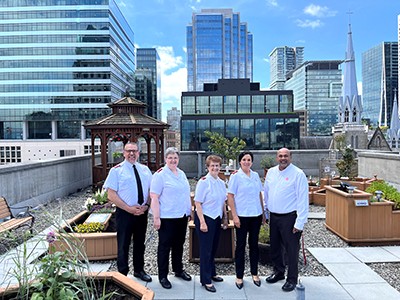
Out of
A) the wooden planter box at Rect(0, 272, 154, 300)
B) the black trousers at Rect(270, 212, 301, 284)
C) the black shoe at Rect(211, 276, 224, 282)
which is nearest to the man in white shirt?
the black trousers at Rect(270, 212, 301, 284)

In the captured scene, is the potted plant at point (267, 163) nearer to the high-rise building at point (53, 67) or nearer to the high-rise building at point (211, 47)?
the high-rise building at point (53, 67)

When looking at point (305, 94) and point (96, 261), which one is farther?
point (305, 94)

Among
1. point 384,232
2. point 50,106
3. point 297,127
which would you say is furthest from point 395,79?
point 384,232

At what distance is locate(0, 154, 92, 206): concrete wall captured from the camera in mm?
8531

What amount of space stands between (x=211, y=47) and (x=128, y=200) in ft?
449

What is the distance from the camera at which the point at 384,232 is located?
6.03m

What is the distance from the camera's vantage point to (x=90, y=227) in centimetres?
573

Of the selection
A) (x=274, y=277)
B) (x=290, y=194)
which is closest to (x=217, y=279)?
(x=274, y=277)

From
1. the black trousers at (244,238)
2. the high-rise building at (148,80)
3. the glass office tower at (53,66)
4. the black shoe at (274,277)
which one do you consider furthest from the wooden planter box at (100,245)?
the high-rise building at (148,80)

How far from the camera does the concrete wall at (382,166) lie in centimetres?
1163

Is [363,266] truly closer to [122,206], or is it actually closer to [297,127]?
[122,206]

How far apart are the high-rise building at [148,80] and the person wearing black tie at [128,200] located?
10877cm

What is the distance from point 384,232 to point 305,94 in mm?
173705

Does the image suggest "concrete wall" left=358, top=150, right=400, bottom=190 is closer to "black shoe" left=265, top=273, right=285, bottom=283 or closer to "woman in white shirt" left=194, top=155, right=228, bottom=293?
"black shoe" left=265, top=273, right=285, bottom=283
